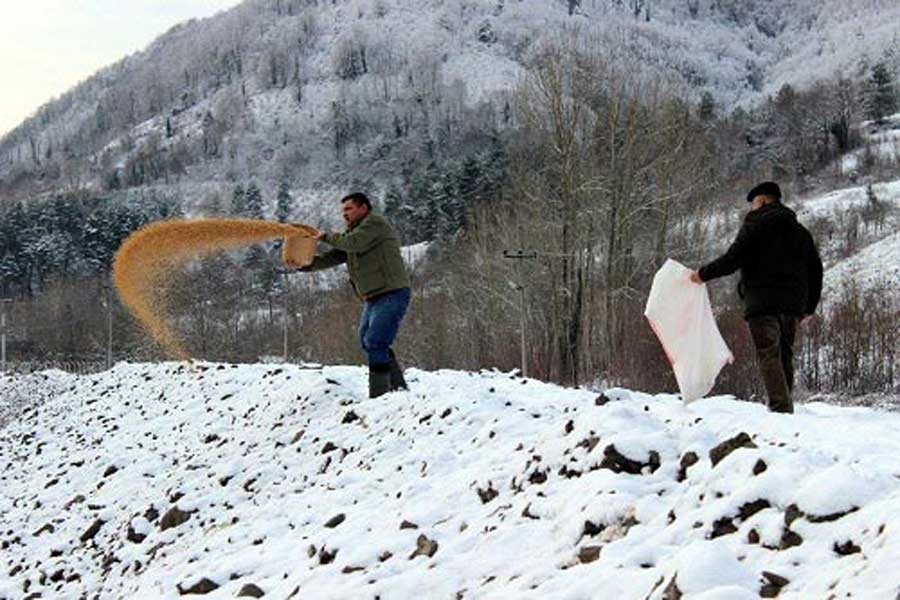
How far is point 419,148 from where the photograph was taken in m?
166

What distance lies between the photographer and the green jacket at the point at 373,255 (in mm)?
9625

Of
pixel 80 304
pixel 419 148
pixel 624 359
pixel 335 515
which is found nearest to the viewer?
pixel 335 515

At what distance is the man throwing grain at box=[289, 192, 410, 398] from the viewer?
966 cm

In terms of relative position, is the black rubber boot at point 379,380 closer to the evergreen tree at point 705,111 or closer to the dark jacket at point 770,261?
the dark jacket at point 770,261

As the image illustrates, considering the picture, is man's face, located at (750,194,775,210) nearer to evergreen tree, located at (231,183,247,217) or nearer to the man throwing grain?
the man throwing grain

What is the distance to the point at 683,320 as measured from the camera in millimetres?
8602

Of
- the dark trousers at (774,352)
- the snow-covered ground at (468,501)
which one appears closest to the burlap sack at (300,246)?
the snow-covered ground at (468,501)

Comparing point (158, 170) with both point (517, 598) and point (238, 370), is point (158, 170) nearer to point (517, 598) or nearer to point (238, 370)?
point (238, 370)

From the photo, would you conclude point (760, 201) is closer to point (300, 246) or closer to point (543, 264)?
point (300, 246)

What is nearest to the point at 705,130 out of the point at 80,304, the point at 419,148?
the point at 80,304

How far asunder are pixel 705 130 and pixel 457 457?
30.5m

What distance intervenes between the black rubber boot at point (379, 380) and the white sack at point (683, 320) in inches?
126

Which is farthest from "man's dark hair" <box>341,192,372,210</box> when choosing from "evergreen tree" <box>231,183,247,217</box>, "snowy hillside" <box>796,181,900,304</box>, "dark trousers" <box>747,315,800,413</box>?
"evergreen tree" <box>231,183,247,217</box>

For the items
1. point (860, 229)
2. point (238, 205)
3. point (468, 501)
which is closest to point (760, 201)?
point (468, 501)
